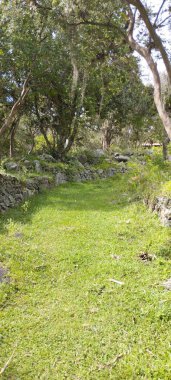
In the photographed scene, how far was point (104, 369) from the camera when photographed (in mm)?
2545

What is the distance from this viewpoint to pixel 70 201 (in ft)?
27.7

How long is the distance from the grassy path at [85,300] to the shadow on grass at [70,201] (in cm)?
46

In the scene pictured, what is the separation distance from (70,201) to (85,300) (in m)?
5.03

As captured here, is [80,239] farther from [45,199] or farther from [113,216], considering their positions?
[45,199]

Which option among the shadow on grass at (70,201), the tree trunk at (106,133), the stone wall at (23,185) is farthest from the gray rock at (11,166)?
the tree trunk at (106,133)

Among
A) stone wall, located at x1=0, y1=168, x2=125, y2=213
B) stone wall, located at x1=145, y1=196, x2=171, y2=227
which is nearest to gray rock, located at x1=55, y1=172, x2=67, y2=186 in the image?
stone wall, located at x1=0, y1=168, x2=125, y2=213

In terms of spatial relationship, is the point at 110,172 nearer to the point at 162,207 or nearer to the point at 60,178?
the point at 60,178

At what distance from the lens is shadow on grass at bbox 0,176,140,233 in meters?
6.86

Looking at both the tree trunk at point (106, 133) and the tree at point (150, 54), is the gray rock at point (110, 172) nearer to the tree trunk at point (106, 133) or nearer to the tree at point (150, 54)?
the tree trunk at point (106, 133)

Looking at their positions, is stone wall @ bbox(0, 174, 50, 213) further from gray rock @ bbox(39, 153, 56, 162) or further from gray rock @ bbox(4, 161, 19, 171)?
gray rock @ bbox(39, 153, 56, 162)

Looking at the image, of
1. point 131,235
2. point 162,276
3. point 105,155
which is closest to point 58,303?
point 162,276

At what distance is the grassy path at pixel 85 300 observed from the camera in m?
2.62

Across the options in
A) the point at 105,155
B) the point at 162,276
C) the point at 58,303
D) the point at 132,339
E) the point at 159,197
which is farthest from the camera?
the point at 105,155

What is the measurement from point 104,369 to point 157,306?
981mm
